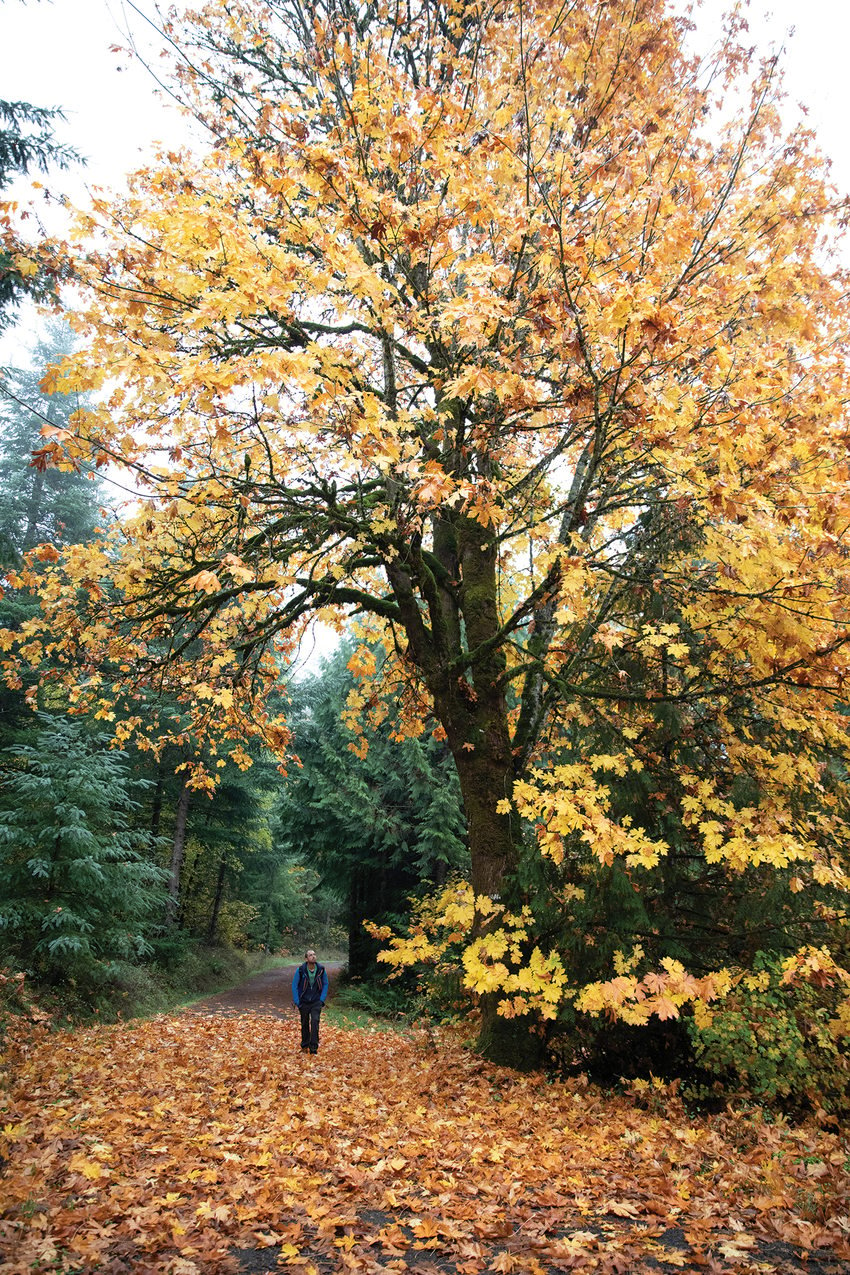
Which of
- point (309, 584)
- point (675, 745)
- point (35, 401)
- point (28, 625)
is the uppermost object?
point (35, 401)

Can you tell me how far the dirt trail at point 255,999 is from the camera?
49.4 feet

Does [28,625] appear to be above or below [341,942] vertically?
above

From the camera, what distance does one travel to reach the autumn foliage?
2775 mm

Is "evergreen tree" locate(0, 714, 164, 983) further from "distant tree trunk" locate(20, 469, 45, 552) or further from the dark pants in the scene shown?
"distant tree trunk" locate(20, 469, 45, 552)

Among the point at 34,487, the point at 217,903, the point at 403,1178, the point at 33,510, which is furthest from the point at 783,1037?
the point at 34,487

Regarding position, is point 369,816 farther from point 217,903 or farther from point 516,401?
point 516,401

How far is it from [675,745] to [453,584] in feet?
9.39

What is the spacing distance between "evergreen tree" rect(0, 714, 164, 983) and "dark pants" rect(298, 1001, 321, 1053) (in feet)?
12.5

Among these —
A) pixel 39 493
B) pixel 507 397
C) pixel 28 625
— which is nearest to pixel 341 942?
pixel 39 493

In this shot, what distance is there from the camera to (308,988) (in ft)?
27.7

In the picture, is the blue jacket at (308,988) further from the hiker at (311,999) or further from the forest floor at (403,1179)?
the forest floor at (403,1179)

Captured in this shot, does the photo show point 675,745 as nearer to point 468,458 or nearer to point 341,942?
point 468,458

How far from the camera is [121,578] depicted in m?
6.04

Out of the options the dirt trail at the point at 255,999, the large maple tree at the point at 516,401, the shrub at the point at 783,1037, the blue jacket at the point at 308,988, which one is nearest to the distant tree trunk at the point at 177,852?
the dirt trail at the point at 255,999
